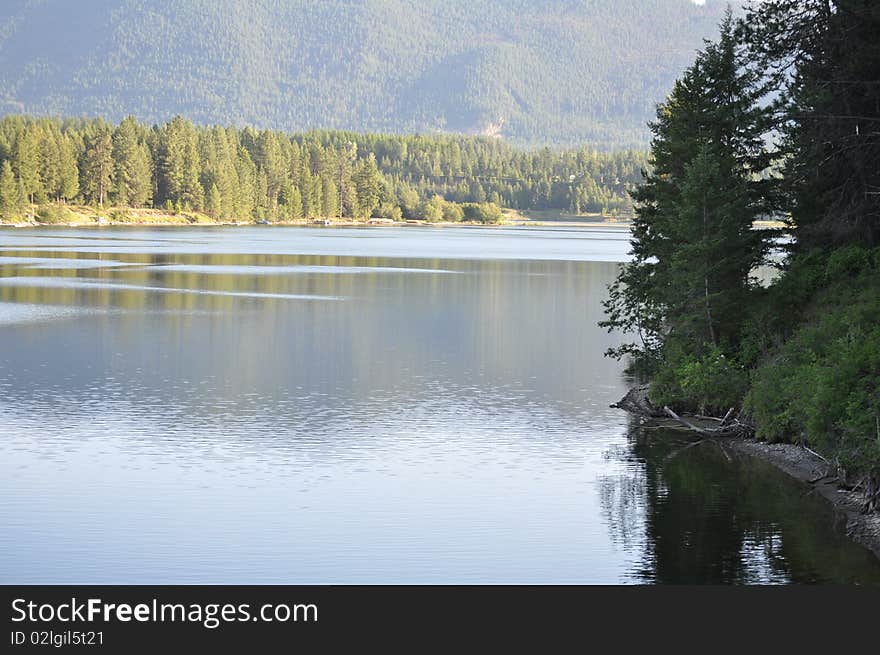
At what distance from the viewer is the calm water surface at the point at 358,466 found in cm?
2053

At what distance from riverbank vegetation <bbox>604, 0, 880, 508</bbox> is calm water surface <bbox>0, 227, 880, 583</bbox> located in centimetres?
195

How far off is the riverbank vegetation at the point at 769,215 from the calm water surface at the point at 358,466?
1.95m

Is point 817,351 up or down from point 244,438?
up

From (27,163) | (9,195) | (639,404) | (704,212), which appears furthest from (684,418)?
(27,163)

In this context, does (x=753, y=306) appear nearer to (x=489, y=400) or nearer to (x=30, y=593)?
(x=489, y=400)

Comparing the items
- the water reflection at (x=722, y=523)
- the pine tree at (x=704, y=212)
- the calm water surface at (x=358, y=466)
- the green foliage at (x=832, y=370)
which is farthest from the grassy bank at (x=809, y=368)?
the calm water surface at (x=358, y=466)

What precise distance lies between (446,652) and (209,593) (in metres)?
4.00

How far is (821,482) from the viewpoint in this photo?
82.3ft

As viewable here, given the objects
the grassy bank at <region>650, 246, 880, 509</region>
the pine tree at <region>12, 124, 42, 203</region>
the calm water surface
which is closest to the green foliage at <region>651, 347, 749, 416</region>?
the grassy bank at <region>650, 246, 880, 509</region>

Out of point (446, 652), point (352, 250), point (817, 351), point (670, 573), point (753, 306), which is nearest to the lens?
point (446, 652)

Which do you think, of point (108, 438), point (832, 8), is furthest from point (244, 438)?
point (832, 8)

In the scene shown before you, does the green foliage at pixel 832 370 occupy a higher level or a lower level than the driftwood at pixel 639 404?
higher

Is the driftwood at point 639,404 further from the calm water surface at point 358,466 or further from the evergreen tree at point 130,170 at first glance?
the evergreen tree at point 130,170

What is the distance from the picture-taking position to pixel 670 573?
20.0 meters
